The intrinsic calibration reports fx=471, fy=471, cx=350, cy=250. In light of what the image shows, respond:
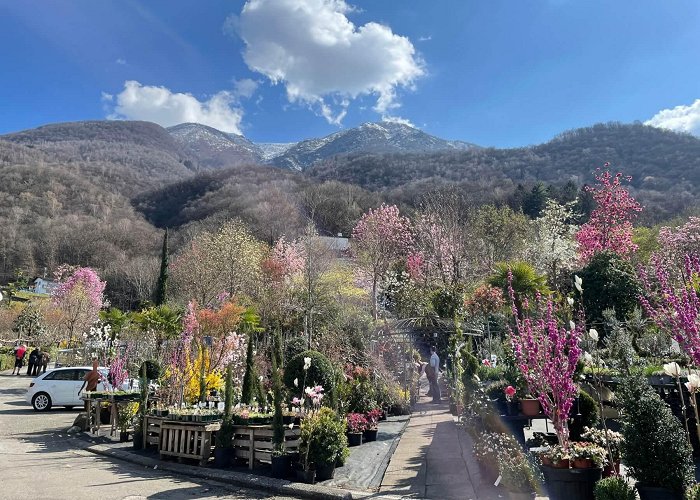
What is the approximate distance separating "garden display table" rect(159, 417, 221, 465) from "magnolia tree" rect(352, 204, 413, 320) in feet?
58.6

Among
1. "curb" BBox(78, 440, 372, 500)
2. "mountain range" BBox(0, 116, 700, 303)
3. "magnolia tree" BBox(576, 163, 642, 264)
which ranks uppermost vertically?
"mountain range" BBox(0, 116, 700, 303)

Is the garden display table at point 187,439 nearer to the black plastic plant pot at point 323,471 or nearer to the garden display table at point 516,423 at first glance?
the black plastic plant pot at point 323,471

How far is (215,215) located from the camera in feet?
155

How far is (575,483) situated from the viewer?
4215 mm

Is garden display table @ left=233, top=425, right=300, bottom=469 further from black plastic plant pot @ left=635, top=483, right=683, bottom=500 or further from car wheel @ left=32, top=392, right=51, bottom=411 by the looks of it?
car wheel @ left=32, top=392, right=51, bottom=411

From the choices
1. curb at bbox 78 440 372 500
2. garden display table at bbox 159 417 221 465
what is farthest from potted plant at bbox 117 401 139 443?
garden display table at bbox 159 417 221 465

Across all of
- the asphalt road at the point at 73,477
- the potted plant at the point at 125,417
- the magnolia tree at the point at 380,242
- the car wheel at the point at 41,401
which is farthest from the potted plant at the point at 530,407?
the magnolia tree at the point at 380,242

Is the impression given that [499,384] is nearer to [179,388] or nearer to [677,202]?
[179,388]

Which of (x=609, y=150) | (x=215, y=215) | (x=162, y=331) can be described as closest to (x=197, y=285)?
(x=162, y=331)

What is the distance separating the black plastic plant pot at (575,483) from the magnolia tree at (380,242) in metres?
20.8

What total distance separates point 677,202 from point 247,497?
48000 mm

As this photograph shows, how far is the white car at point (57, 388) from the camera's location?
14086 millimetres

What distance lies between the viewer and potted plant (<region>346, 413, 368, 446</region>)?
26.8 ft

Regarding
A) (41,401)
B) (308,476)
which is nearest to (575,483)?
(308,476)
